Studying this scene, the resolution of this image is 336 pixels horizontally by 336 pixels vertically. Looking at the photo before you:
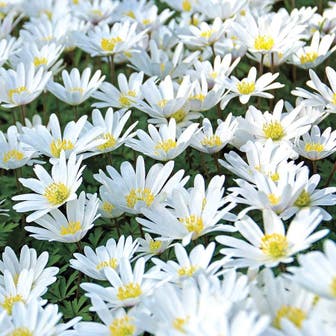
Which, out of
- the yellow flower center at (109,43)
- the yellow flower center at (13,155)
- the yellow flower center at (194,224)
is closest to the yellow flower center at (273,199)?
the yellow flower center at (194,224)

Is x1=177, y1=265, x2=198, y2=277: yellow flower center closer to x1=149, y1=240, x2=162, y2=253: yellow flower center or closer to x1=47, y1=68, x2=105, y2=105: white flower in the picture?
x1=149, y1=240, x2=162, y2=253: yellow flower center

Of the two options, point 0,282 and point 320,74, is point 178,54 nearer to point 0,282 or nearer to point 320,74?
point 320,74

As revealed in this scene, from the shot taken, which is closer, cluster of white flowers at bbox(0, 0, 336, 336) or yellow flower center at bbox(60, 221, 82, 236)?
cluster of white flowers at bbox(0, 0, 336, 336)

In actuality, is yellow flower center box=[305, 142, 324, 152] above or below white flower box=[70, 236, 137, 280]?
above

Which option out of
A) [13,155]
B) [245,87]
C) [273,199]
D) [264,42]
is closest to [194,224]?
[273,199]

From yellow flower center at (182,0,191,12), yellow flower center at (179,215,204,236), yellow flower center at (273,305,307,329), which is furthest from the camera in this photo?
yellow flower center at (182,0,191,12)

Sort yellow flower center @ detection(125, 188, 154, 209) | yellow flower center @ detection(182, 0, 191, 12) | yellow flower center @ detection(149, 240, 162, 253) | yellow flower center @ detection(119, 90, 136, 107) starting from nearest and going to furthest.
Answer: yellow flower center @ detection(149, 240, 162, 253) → yellow flower center @ detection(125, 188, 154, 209) → yellow flower center @ detection(119, 90, 136, 107) → yellow flower center @ detection(182, 0, 191, 12)

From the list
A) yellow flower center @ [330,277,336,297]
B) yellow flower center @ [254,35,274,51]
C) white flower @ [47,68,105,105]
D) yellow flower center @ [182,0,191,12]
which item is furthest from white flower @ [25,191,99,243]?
yellow flower center @ [182,0,191,12]
